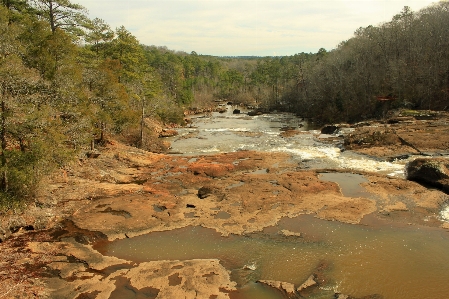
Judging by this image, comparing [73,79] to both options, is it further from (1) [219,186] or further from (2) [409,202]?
(2) [409,202]

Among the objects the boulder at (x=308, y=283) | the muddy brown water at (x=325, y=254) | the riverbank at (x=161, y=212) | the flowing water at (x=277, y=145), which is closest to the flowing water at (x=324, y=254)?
the muddy brown water at (x=325, y=254)

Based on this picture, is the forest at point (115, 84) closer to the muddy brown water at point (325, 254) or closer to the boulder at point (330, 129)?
the muddy brown water at point (325, 254)

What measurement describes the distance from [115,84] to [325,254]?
21558 millimetres

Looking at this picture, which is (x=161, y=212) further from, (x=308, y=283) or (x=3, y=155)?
(x=308, y=283)

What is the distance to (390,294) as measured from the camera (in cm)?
940

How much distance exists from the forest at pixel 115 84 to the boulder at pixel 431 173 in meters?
19.4

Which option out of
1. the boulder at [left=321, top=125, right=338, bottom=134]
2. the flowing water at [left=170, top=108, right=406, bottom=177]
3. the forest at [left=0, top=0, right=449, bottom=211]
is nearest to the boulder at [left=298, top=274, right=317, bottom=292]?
the forest at [left=0, top=0, right=449, bottom=211]

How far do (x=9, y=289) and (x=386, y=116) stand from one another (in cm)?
4376

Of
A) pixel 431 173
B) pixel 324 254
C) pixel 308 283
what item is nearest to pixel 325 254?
pixel 324 254

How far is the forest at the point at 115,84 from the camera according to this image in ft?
45.6

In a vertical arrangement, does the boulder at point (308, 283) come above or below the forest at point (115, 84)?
below

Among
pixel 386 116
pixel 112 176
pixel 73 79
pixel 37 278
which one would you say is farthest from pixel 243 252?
pixel 386 116

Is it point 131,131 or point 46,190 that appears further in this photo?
point 131,131

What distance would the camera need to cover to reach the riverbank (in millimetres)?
10102
